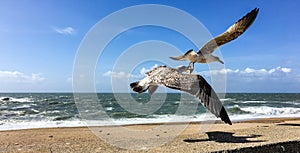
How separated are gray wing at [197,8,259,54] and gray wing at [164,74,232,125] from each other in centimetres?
85

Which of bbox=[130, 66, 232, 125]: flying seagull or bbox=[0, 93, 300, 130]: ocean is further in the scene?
bbox=[0, 93, 300, 130]: ocean

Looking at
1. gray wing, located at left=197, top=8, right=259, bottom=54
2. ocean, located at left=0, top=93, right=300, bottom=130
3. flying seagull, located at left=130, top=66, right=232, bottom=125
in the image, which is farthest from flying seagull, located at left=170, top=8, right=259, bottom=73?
ocean, located at left=0, top=93, right=300, bottom=130

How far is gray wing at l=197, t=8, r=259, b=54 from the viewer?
5.42m

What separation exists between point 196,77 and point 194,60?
71 centimetres

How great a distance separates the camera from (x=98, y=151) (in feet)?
23.4

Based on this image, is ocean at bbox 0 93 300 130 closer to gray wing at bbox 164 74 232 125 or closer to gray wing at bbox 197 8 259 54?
gray wing at bbox 197 8 259 54

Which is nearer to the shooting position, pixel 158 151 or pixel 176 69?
pixel 176 69

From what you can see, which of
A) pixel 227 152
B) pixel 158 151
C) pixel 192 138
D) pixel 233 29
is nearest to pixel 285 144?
pixel 227 152

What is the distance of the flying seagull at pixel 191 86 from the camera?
4.74 meters

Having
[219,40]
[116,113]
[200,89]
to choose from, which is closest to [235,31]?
[219,40]

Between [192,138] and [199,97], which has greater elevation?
[199,97]

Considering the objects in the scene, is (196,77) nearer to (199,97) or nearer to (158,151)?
(199,97)

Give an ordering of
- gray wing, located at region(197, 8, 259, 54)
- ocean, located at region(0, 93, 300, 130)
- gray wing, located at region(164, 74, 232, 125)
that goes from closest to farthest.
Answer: gray wing, located at region(164, 74, 232, 125), gray wing, located at region(197, 8, 259, 54), ocean, located at region(0, 93, 300, 130)

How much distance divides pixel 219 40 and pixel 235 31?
12.1 inches
